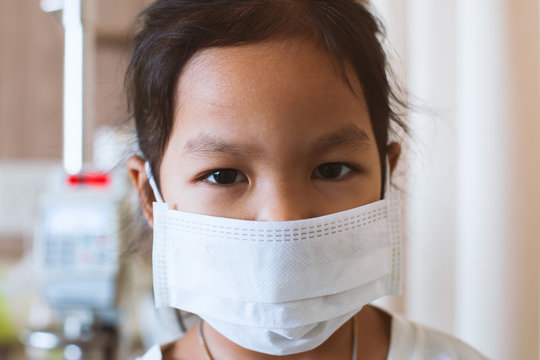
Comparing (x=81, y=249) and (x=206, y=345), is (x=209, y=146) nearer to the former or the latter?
(x=206, y=345)

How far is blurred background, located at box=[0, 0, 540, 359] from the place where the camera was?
0.78 m

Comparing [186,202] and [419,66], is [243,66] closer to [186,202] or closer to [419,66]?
[186,202]

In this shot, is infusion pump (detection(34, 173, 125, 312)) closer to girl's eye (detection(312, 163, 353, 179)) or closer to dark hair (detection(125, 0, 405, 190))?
dark hair (detection(125, 0, 405, 190))

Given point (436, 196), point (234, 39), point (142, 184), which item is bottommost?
point (436, 196)

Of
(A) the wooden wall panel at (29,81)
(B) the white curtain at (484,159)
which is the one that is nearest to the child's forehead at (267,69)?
(B) the white curtain at (484,159)

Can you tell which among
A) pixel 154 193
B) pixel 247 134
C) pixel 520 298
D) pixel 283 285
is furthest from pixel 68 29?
pixel 520 298

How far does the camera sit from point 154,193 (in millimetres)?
750

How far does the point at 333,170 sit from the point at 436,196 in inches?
16.7

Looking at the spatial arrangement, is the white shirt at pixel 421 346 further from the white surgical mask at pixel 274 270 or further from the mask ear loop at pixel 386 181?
the mask ear loop at pixel 386 181

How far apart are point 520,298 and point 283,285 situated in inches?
16.3

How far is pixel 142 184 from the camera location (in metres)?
0.80

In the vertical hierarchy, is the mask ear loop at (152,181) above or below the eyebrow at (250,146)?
below

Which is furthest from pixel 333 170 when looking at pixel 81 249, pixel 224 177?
pixel 81 249

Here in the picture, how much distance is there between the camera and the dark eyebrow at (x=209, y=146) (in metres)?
0.62
